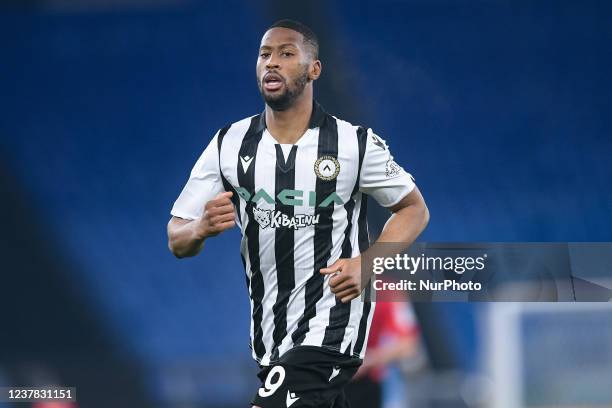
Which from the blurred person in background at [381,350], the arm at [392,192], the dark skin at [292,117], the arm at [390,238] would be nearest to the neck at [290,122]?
the dark skin at [292,117]

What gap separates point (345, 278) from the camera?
12.6 feet

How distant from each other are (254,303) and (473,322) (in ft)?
5.35

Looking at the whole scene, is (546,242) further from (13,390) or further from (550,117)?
(13,390)

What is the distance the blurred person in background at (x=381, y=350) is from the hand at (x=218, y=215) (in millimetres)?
1724

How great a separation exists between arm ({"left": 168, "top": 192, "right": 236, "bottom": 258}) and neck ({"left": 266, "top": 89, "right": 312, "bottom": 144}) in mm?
443

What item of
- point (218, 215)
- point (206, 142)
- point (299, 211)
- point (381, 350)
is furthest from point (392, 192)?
point (206, 142)

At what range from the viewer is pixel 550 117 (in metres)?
5.23

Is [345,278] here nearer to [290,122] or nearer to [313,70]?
[290,122]

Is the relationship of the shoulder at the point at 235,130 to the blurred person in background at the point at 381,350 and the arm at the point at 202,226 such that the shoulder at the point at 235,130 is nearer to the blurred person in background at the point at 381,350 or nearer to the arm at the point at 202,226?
the arm at the point at 202,226

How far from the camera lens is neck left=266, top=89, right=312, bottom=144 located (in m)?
4.07

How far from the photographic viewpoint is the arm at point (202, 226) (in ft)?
11.9

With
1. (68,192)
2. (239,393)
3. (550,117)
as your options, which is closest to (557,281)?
→ (550,117)

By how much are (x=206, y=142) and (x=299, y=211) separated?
1573 mm

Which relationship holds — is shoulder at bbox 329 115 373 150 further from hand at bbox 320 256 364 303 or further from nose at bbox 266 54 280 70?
hand at bbox 320 256 364 303
